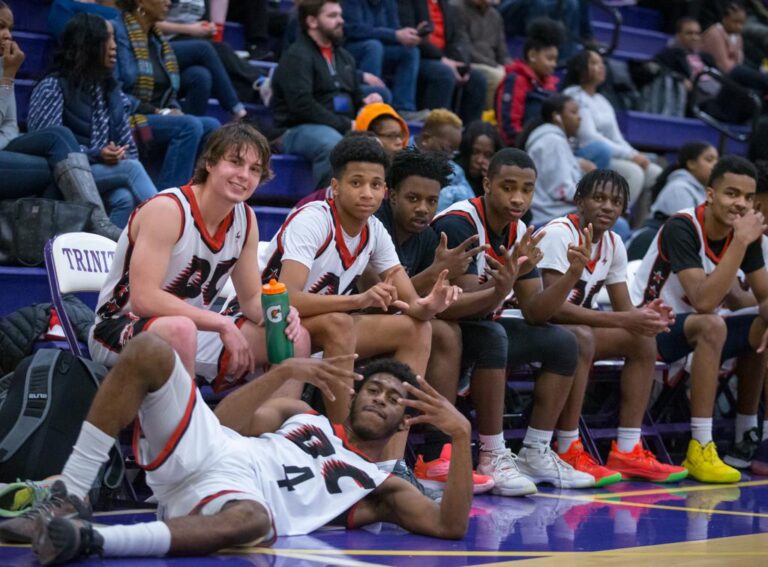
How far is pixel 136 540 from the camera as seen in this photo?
12.3ft

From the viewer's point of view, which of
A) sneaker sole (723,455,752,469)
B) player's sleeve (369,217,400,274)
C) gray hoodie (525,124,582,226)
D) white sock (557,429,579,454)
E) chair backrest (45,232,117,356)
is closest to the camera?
chair backrest (45,232,117,356)

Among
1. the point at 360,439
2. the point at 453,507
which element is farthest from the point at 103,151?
the point at 453,507

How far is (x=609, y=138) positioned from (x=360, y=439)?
601 centimetres

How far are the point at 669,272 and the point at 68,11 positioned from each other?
3839 mm

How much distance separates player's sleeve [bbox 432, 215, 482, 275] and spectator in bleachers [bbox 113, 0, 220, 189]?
2084 millimetres

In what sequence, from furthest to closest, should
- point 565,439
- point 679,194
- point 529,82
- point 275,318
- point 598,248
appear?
point 529,82 < point 679,194 < point 598,248 < point 565,439 < point 275,318

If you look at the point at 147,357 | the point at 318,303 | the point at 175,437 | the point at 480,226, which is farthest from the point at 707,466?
the point at 147,357

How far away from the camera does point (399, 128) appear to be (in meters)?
7.34

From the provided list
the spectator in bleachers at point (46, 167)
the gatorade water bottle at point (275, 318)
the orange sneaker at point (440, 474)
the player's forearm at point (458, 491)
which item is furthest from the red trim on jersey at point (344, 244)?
the spectator in bleachers at point (46, 167)

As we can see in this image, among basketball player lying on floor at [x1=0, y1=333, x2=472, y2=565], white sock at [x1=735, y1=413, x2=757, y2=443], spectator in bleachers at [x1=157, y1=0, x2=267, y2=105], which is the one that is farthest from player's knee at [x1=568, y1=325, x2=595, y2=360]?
spectator in bleachers at [x1=157, y1=0, x2=267, y2=105]

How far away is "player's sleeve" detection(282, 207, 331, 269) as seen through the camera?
17.2ft

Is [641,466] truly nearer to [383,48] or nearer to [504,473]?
[504,473]

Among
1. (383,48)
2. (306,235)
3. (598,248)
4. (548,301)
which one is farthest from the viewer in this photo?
(383,48)

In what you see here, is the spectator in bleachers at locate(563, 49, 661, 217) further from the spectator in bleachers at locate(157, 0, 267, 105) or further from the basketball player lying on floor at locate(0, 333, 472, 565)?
the basketball player lying on floor at locate(0, 333, 472, 565)
